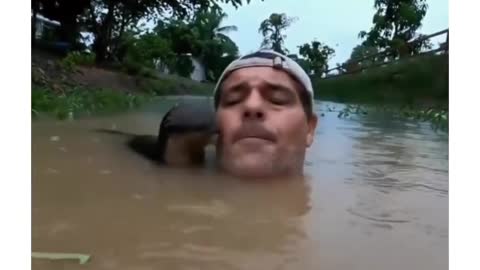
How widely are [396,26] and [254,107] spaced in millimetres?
383

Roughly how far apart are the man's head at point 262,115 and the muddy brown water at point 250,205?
50mm

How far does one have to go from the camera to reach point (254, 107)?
1.59 meters

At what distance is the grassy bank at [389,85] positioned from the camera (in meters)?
1.60

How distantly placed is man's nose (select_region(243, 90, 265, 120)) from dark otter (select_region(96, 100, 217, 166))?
0.33ft

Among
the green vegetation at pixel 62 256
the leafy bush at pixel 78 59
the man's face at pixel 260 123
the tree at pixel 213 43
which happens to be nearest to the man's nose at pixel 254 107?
the man's face at pixel 260 123

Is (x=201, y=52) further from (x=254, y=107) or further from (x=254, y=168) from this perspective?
(x=254, y=168)

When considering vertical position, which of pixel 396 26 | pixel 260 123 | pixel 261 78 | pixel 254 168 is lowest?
pixel 254 168

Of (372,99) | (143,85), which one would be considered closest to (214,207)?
(143,85)

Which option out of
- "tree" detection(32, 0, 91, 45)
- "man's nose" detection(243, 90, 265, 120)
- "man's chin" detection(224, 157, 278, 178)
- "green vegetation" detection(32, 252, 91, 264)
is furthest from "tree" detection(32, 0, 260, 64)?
"green vegetation" detection(32, 252, 91, 264)

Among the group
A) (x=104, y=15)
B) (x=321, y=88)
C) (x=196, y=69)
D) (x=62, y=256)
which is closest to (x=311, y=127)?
(x=321, y=88)

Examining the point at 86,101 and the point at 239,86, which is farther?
the point at 86,101

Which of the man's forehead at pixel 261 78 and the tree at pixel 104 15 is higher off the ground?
the tree at pixel 104 15

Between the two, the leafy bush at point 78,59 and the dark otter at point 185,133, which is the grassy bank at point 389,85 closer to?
the dark otter at point 185,133

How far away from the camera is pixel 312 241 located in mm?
1254
